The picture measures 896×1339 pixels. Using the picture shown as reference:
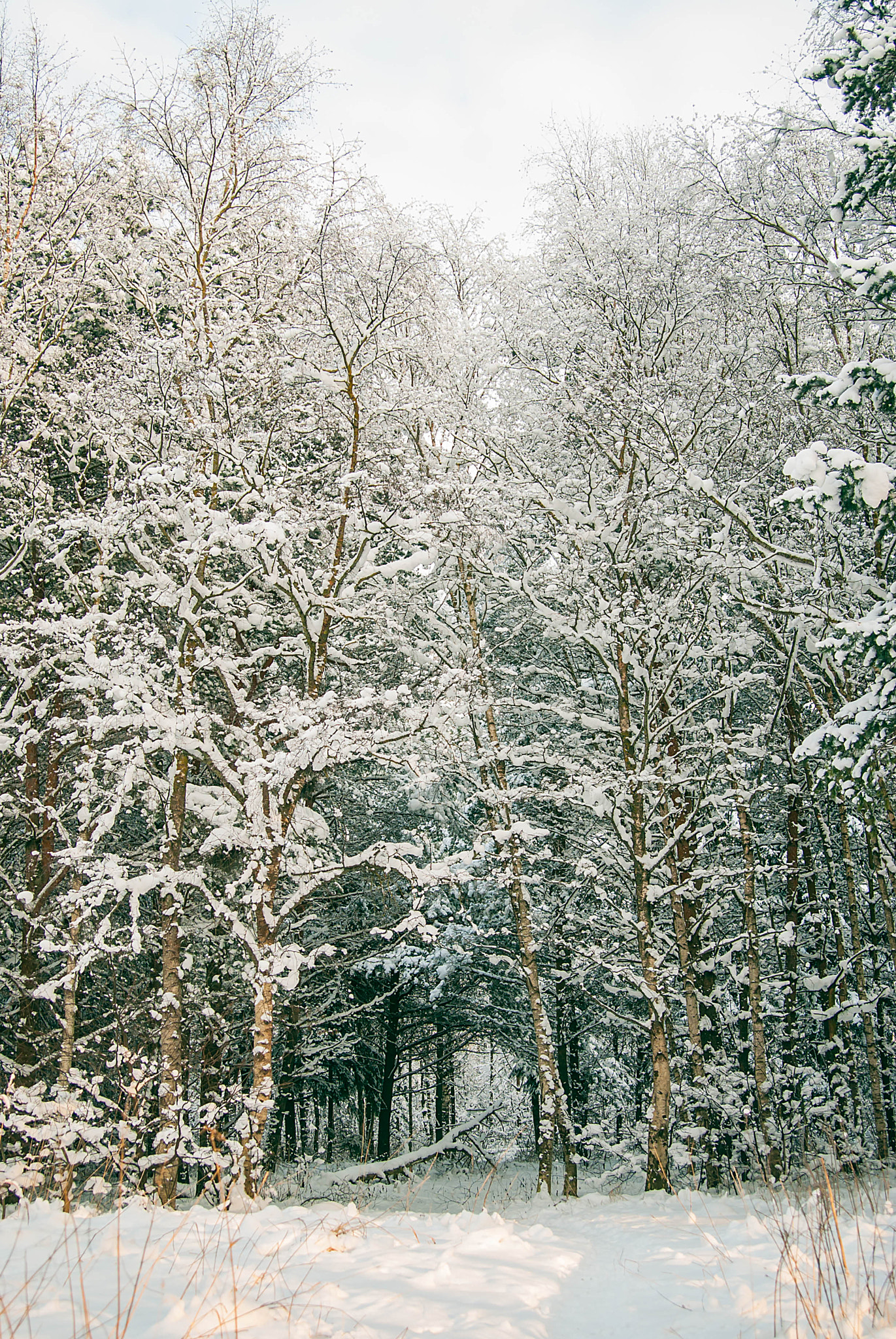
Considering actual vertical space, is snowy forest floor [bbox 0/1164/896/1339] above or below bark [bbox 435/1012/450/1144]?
above

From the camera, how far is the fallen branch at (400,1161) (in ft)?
32.2

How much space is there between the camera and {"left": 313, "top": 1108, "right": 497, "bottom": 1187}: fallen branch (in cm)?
981

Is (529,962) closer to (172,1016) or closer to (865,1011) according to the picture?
(865,1011)

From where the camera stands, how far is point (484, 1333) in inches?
107

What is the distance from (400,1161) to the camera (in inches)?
396

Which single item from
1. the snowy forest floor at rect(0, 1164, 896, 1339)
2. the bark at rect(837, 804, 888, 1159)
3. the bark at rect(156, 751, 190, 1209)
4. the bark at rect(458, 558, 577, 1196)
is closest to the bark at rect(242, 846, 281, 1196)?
the bark at rect(156, 751, 190, 1209)

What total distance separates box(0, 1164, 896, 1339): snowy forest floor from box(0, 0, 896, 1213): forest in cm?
225

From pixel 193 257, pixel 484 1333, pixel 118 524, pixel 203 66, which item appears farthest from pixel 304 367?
pixel 484 1333

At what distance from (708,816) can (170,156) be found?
34.7 ft

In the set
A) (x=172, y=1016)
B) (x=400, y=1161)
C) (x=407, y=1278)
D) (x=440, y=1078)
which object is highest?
(x=172, y=1016)

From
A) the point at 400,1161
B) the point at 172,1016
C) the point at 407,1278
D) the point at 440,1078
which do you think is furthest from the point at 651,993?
the point at 440,1078

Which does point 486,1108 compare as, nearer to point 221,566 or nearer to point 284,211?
point 221,566

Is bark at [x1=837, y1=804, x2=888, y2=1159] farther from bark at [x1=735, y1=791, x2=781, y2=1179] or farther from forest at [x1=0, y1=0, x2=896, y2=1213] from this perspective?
bark at [x1=735, y1=791, x2=781, y2=1179]

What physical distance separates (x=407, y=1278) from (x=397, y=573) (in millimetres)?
7434
